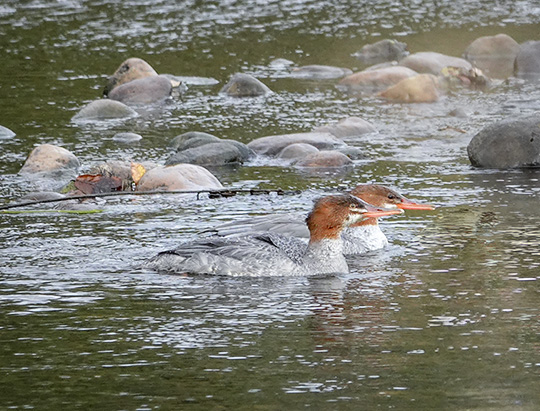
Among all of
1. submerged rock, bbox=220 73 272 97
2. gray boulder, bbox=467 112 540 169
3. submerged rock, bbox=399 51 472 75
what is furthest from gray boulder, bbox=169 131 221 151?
submerged rock, bbox=399 51 472 75

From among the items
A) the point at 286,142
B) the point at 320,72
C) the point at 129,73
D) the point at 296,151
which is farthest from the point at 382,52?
the point at 296,151

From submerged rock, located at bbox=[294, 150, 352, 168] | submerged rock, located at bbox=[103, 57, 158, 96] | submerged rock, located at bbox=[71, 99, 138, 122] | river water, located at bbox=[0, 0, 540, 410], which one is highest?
submerged rock, located at bbox=[103, 57, 158, 96]

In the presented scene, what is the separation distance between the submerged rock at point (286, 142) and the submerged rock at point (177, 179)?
2.03 m

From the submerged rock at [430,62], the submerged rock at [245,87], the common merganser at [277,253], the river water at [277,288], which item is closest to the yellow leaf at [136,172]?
the river water at [277,288]

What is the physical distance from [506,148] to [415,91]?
15.7ft

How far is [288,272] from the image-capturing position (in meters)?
8.55

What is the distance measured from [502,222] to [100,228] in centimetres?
345

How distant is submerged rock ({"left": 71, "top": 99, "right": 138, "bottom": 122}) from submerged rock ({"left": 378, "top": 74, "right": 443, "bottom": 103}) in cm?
388

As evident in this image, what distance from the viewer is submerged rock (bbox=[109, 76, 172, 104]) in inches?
701

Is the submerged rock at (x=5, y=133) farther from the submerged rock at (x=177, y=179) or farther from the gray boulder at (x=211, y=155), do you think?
the submerged rock at (x=177, y=179)

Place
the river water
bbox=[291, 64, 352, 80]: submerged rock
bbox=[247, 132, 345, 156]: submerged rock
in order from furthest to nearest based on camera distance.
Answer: bbox=[291, 64, 352, 80]: submerged rock < bbox=[247, 132, 345, 156]: submerged rock < the river water

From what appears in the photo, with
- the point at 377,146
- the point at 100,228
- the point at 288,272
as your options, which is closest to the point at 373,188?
the point at 288,272

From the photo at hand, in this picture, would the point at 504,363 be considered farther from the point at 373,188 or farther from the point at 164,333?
the point at 373,188

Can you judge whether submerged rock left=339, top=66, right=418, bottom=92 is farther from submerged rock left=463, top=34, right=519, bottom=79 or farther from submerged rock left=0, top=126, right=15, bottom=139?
submerged rock left=0, top=126, right=15, bottom=139
